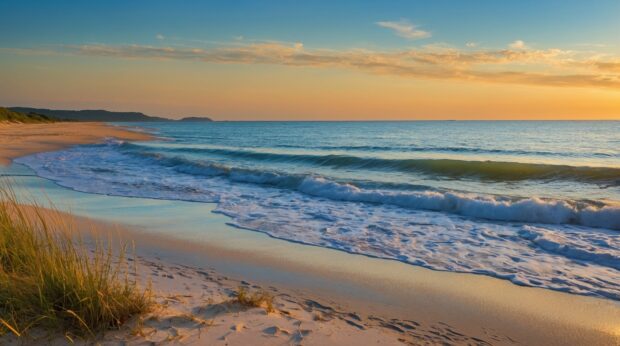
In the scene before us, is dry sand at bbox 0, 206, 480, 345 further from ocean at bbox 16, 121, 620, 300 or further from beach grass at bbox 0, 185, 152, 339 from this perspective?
ocean at bbox 16, 121, 620, 300

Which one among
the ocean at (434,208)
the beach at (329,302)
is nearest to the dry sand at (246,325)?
the beach at (329,302)

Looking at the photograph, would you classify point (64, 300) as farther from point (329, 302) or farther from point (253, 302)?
point (329, 302)

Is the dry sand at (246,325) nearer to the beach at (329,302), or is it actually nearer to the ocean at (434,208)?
the beach at (329,302)

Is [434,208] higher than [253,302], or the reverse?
[253,302]

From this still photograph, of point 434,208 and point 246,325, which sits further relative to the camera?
point 434,208

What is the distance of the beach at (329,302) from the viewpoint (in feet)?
12.7

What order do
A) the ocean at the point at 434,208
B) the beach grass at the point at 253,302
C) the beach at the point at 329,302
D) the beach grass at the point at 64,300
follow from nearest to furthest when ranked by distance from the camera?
the beach grass at the point at 64,300 → the beach at the point at 329,302 → the beach grass at the point at 253,302 → the ocean at the point at 434,208

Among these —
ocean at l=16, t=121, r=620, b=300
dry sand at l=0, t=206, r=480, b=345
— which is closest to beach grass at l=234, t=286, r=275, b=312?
dry sand at l=0, t=206, r=480, b=345

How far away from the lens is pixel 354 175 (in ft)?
63.0

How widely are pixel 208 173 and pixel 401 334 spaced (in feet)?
53.5

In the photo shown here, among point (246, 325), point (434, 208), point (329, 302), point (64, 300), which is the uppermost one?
point (64, 300)

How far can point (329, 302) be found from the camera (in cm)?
498


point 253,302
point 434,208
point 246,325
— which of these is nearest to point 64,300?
point 246,325

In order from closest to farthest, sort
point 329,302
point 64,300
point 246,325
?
point 64,300 → point 246,325 → point 329,302
